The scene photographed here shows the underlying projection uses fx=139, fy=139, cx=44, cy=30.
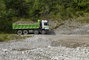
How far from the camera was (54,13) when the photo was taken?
123 feet

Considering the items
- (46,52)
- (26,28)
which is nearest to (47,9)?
(26,28)

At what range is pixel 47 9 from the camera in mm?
36156

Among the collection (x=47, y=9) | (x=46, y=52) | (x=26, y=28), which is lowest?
(x=26, y=28)

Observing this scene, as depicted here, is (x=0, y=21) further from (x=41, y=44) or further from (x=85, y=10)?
(x=85, y=10)

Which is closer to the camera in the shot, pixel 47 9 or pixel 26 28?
pixel 26 28

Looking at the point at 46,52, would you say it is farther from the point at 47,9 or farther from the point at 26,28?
the point at 47,9

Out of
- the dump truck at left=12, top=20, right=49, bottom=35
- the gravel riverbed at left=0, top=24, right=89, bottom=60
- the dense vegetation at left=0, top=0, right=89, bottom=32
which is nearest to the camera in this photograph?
the gravel riverbed at left=0, top=24, right=89, bottom=60

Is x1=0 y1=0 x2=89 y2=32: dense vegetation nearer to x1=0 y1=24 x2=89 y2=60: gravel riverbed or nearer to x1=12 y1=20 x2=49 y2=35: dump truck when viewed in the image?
x1=12 y1=20 x2=49 y2=35: dump truck

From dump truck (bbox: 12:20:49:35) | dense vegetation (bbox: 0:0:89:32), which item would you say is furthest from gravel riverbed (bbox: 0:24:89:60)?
dense vegetation (bbox: 0:0:89:32)

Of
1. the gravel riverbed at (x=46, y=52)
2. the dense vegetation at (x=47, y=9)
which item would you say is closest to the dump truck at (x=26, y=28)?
the gravel riverbed at (x=46, y=52)

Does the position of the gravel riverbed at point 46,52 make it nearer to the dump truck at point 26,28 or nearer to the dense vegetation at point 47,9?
the dump truck at point 26,28

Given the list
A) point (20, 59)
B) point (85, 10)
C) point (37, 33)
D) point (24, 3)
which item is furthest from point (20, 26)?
point (85, 10)

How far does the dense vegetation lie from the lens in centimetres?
3416

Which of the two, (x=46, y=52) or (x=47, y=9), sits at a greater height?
(x=47, y=9)
